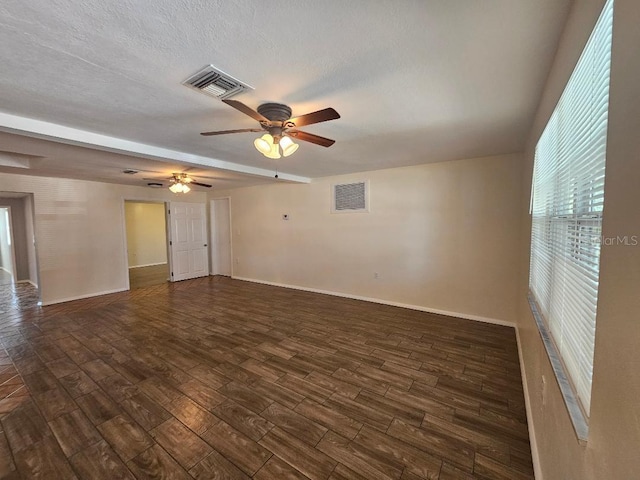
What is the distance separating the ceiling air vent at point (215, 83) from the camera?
162 cm

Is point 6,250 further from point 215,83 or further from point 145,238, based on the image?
point 215,83

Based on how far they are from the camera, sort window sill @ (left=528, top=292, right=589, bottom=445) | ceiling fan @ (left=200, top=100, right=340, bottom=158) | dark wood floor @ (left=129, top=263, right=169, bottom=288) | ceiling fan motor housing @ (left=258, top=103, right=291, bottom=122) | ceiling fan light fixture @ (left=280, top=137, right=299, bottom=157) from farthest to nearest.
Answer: dark wood floor @ (left=129, top=263, right=169, bottom=288), ceiling fan light fixture @ (left=280, top=137, right=299, bottom=157), ceiling fan motor housing @ (left=258, top=103, right=291, bottom=122), ceiling fan @ (left=200, top=100, right=340, bottom=158), window sill @ (left=528, top=292, right=589, bottom=445)

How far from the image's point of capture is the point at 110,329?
3.71 m

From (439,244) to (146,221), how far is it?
9.07 meters

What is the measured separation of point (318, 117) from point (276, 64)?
1.30 feet

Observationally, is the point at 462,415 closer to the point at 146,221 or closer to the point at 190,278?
the point at 190,278

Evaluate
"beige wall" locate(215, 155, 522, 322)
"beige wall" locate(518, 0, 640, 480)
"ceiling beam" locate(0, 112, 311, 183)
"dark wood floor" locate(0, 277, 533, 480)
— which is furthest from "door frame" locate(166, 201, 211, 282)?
"beige wall" locate(518, 0, 640, 480)

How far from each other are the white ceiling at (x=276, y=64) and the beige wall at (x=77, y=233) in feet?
8.69

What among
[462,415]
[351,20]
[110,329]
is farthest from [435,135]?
[110,329]

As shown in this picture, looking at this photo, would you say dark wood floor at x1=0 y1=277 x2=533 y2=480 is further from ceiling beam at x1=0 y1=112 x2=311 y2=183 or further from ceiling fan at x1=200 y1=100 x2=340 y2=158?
ceiling beam at x1=0 y1=112 x2=311 y2=183

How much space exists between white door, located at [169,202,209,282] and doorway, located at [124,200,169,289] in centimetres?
142

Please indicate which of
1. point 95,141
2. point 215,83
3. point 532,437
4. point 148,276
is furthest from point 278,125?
point 148,276

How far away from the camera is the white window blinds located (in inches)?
33.2

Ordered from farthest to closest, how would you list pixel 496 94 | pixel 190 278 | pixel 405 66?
1. pixel 190 278
2. pixel 496 94
3. pixel 405 66
